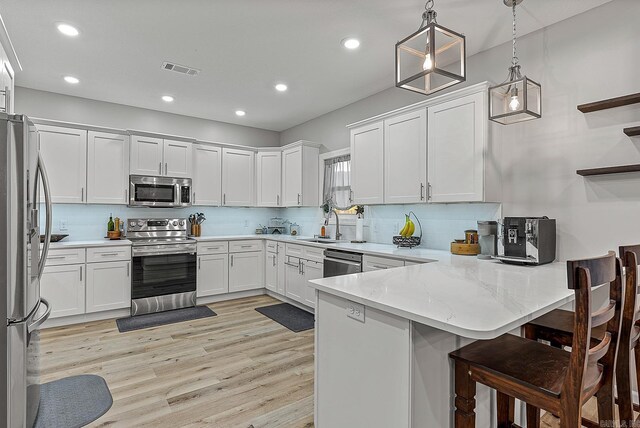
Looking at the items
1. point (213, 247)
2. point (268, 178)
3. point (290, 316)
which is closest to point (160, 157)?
point (213, 247)

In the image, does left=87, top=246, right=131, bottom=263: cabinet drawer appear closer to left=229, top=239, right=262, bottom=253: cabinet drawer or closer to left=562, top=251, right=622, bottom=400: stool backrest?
left=229, top=239, right=262, bottom=253: cabinet drawer

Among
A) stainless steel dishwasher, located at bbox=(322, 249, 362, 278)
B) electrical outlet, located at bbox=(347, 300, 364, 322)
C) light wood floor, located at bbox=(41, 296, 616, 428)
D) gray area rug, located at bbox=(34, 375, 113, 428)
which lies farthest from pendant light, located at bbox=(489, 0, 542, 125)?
Answer: gray area rug, located at bbox=(34, 375, 113, 428)

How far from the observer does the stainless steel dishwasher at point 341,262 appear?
3.64 metres

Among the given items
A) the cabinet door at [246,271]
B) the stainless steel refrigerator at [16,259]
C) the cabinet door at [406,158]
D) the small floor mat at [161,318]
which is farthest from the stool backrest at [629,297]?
the cabinet door at [246,271]

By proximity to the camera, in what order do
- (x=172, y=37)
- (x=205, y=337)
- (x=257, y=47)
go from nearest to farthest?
(x=172, y=37), (x=257, y=47), (x=205, y=337)

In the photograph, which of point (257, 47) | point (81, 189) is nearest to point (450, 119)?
point (257, 47)

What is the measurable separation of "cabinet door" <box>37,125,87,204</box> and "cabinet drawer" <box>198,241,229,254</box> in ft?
5.18

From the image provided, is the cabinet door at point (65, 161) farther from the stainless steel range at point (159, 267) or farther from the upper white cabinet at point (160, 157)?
the stainless steel range at point (159, 267)

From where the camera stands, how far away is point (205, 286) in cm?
488

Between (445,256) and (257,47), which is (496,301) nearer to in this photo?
(445,256)

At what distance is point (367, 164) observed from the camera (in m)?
4.09

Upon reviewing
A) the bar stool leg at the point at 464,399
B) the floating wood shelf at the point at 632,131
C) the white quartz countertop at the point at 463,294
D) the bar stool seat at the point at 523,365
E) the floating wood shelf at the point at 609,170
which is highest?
the floating wood shelf at the point at 632,131

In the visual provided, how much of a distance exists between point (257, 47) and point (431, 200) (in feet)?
7.44

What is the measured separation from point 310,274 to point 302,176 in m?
1.61
